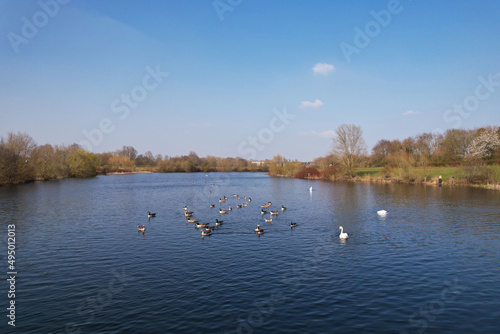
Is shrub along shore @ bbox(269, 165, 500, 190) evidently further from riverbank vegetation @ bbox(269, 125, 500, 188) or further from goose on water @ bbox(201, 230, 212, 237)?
goose on water @ bbox(201, 230, 212, 237)

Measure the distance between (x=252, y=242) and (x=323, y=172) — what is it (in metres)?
68.9

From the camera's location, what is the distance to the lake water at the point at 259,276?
9992mm

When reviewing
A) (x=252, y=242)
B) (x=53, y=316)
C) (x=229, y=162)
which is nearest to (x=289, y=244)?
(x=252, y=242)

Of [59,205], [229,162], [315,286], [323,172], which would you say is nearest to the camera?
[315,286]

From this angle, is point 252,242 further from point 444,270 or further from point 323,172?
point 323,172

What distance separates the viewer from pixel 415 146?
8725 cm

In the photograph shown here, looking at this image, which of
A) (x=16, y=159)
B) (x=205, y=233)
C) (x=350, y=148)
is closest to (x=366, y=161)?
(x=350, y=148)

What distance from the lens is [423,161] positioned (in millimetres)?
67062

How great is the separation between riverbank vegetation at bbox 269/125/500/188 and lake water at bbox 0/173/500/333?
3308 centimetres

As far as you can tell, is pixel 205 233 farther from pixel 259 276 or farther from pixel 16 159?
pixel 16 159

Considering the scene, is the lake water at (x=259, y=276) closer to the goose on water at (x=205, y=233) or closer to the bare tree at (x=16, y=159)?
the goose on water at (x=205, y=233)

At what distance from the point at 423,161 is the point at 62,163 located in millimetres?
101007

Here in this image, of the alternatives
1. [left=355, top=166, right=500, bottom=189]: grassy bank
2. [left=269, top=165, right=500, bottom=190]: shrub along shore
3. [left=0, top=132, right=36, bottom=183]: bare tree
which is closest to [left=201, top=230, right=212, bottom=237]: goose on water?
[left=269, top=165, right=500, bottom=190]: shrub along shore

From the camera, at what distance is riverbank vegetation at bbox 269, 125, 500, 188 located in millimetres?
54366
